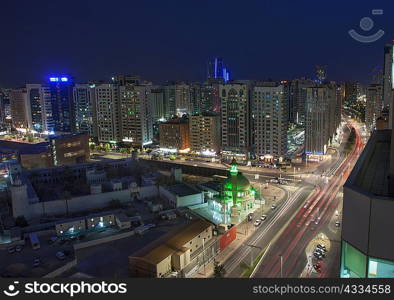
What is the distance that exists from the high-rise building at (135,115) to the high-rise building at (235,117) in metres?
5.82

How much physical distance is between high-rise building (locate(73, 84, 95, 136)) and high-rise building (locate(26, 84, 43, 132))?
240 inches

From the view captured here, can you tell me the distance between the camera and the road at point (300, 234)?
8109 millimetres

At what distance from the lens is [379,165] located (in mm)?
3637

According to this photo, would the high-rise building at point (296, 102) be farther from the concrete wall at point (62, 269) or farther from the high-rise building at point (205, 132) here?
the concrete wall at point (62, 269)

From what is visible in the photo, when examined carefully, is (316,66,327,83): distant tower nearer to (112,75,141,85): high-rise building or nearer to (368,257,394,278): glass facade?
(112,75,141,85): high-rise building

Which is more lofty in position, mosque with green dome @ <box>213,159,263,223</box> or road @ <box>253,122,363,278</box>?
mosque with green dome @ <box>213,159,263,223</box>

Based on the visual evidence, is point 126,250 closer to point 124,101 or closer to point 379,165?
point 379,165

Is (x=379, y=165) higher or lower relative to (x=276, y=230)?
higher

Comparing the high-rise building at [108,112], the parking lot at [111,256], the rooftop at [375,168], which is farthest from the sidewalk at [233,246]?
the high-rise building at [108,112]

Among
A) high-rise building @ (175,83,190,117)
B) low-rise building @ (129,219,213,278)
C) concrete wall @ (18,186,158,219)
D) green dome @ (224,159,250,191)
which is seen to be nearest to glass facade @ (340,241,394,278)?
low-rise building @ (129,219,213,278)

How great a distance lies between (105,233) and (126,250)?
4.27ft

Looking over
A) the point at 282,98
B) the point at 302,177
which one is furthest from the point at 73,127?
the point at 302,177

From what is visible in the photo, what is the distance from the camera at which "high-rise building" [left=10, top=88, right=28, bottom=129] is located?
32.5 metres

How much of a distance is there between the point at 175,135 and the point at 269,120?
231 inches
